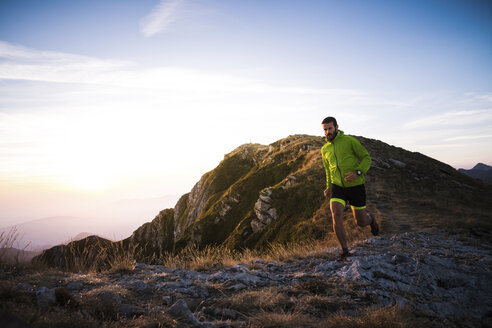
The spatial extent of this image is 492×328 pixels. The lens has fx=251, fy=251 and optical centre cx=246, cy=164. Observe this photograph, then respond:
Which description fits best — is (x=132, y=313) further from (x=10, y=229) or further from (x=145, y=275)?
(x=10, y=229)

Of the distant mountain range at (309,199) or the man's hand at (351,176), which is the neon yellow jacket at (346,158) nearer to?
the man's hand at (351,176)

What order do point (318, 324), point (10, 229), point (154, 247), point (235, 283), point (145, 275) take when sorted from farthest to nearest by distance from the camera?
point (154, 247)
point (10, 229)
point (145, 275)
point (235, 283)
point (318, 324)

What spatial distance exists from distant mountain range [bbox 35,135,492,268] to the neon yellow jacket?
179 inches

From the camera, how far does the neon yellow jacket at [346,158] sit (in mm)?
6008

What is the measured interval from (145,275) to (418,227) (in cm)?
1047

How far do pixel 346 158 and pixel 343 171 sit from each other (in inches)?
12.6

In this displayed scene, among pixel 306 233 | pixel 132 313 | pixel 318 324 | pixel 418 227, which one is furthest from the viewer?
pixel 306 233

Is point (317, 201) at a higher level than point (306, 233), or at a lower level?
higher

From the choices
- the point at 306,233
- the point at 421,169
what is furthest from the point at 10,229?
the point at 421,169

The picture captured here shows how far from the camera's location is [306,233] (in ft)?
60.2

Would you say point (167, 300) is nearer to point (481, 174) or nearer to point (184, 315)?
point (184, 315)

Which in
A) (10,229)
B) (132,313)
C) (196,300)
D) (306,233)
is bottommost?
(306,233)

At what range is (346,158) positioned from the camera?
6023 millimetres

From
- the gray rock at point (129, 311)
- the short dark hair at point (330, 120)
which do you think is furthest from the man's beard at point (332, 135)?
the gray rock at point (129, 311)
